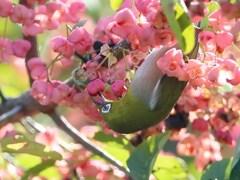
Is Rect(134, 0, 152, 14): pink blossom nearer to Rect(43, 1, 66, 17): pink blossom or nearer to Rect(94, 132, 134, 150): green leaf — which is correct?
Rect(43, 1, 66, 17): pink blossom

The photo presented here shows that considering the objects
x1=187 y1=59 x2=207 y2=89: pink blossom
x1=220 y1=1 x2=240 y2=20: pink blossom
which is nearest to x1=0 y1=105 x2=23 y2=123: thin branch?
x1=187 y1=59 x2=207 y2=89: pink blossom

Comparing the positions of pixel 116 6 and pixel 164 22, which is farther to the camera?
pixel 116 6

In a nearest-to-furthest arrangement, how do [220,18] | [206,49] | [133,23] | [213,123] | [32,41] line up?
[220,18] → [133,23] → [206,49] → [32,41] → [213,123]

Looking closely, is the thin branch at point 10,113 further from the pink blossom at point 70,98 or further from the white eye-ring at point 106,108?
the white eye-ring at point 106,108

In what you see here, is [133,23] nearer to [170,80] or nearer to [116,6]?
[116,6]

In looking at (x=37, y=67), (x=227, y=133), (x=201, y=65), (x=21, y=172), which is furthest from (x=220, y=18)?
(x=21, y=172)

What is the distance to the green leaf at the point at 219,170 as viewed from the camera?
1720 millimetres

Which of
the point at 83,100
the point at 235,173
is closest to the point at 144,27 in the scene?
the point at 83,100

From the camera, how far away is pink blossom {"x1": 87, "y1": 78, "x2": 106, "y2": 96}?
158 cm

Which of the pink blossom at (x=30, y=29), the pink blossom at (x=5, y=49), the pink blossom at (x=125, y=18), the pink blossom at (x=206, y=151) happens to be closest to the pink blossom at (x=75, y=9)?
the pink blossom at (x=30, y=29)

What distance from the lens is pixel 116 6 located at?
1438 mm

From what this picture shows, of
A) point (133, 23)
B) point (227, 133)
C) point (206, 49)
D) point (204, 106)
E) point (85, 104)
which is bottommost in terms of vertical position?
point (227, 133)

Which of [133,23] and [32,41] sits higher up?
[133,23]

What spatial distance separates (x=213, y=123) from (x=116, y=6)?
80cm
